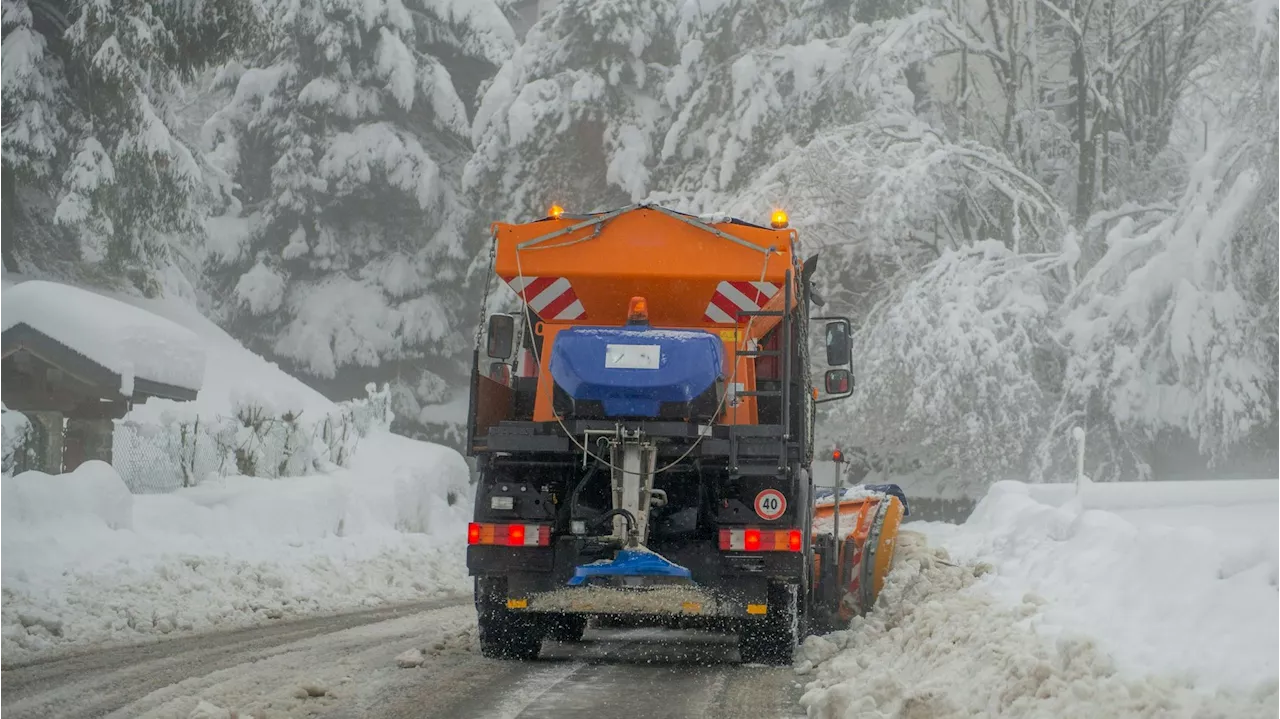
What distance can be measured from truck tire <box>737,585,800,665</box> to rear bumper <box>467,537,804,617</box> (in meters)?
0.11

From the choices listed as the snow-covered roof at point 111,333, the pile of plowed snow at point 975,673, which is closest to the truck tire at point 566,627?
the pile of plowed snow at point 975,673

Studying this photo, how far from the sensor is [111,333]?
16.7 m

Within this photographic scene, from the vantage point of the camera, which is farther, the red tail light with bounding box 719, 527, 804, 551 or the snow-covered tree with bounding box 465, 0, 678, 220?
the snow-covered tree with bounding box 465, 0, 678, 220

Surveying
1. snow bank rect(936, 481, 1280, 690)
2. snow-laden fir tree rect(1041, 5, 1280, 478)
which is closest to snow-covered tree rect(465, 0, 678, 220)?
snow-laden fir tree rect(1041, 5, 1280, 478)

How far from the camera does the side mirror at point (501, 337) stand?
9.88 metres

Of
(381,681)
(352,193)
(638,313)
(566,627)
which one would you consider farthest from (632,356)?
(352,193)

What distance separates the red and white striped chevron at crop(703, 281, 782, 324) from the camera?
952 centimetres

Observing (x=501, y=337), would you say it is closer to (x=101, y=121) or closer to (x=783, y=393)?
(x=783, y=393)

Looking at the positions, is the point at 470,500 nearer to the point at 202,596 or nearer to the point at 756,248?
the point at 202,596

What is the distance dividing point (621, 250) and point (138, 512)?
6.70m

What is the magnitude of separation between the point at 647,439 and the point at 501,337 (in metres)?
1.76

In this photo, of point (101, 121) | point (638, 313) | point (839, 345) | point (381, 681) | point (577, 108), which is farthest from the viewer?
point (577, 108)

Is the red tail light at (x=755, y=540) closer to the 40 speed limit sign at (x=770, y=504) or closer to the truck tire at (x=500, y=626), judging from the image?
the 40 speed limit sign at (x=770, y=504)

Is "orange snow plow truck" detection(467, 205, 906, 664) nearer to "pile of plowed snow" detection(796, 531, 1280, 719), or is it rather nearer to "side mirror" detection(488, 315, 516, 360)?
"side mirror" detection(488, 315, 516, 360)
